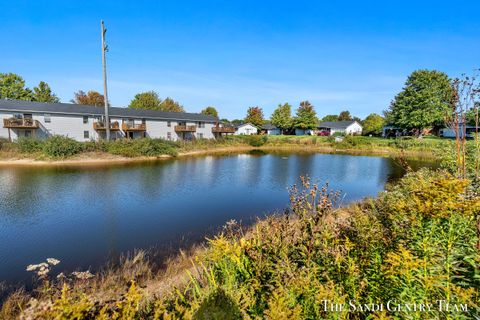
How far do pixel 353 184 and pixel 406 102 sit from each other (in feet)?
156

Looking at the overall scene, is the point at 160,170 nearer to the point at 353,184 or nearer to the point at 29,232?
the point at 29,232

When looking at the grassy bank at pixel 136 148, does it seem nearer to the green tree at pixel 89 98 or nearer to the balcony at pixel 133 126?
the balcony at pixel 133 126

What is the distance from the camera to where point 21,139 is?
95.9 feet

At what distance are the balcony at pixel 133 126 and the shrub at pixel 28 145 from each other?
11923mm

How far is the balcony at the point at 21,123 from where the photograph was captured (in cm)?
3125

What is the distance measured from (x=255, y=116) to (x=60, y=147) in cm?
6689

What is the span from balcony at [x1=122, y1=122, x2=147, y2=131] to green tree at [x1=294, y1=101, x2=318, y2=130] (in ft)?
161

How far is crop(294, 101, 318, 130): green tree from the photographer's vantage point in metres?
74.8

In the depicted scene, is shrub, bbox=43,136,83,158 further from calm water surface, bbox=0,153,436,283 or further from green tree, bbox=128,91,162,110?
green tree, bbox=128,91,162,110

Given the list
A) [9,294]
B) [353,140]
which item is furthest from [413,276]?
[353,140]

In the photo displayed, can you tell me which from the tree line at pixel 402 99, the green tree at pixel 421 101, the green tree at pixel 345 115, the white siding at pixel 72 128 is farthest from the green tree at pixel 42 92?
the green tree at pixel 345 115

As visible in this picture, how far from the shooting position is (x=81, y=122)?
3709 cm

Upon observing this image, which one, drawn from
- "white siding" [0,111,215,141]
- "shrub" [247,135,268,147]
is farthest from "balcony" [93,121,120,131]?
"shrub" [247,135,268,147]

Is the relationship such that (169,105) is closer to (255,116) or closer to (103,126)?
(255,116)
